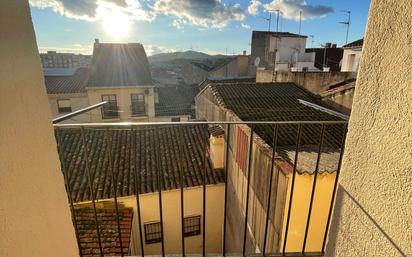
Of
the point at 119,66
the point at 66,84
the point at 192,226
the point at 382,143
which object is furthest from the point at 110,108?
the point at 382,143

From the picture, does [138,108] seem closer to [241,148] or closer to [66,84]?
[66,84]

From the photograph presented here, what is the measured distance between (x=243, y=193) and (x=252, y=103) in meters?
4.05

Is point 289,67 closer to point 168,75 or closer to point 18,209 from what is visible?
point 168,75

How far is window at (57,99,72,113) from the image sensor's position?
13.7m

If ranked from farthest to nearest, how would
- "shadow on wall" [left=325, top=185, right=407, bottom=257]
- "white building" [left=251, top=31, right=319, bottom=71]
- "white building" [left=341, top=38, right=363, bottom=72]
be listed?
1. "white building" [left=251, top=31, right=319, bottom=71]
2. "white building" [left=341, top=38, right=363, bottom=72]
3. "shadow on wall" [left=325, top=185, right=407, bottom=257]

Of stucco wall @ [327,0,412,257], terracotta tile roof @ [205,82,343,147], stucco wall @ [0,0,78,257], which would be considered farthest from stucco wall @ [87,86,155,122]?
stucco wall @ [327,0,412,257]

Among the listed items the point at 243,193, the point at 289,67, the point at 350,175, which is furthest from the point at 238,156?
the point at 289,67

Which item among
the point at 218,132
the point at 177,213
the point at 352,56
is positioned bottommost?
the point at 177,213

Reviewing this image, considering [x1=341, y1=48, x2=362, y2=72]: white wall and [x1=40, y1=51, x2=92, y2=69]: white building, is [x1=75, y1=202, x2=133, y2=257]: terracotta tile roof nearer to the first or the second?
[x1=341, y1=48, x2=362, y2=72]: white wall

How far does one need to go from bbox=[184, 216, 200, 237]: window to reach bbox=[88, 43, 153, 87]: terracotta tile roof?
31.7 feet

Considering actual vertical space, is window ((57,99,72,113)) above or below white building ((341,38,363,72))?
below

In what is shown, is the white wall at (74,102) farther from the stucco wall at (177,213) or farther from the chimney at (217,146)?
the chimney at (217,146)

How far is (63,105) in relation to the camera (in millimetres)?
13797

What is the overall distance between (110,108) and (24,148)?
13345mm
